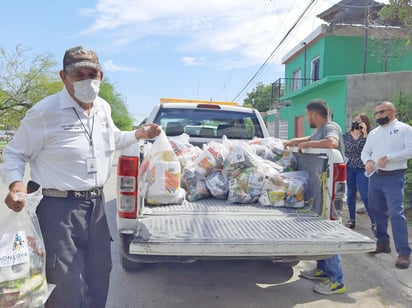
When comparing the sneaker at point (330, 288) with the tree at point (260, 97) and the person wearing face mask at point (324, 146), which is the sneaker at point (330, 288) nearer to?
the person wearing face mask at point (324, 146)

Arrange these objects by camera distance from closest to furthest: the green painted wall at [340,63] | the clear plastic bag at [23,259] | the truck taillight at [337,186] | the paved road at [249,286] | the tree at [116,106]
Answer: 1. the clear plastic bag at [23,259]
2. the truck taillight at [337,186]
3. the paved road at [249,286]
4. the green painted wall at [340,63]
5. the tree at [116,106]

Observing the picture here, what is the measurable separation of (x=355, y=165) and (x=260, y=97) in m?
31.4

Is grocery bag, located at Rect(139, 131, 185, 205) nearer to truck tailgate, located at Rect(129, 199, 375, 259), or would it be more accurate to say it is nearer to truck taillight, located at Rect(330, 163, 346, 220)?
truck tailgate, located at Rect(129, 199, 375, 259)

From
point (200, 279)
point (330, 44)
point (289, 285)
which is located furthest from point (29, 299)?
point (330, 44)

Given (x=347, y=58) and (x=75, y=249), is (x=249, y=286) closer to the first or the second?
(x=75, y=249)

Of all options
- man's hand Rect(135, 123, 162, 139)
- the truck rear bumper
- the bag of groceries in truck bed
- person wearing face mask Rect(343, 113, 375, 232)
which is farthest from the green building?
man's hand Rect(135, 123, 162, 139)

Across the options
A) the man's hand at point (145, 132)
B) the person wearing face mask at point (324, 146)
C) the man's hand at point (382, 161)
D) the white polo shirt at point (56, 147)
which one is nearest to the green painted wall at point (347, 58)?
the man's hand at point (382, 161)

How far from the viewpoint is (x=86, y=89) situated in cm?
229

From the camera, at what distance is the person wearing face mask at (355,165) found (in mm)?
5387

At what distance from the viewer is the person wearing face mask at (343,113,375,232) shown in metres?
5.39

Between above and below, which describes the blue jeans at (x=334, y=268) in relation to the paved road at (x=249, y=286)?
above

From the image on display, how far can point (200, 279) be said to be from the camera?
377cm

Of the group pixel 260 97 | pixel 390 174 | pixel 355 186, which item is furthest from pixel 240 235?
pixel 260 97

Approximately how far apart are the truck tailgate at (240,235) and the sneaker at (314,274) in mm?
802
